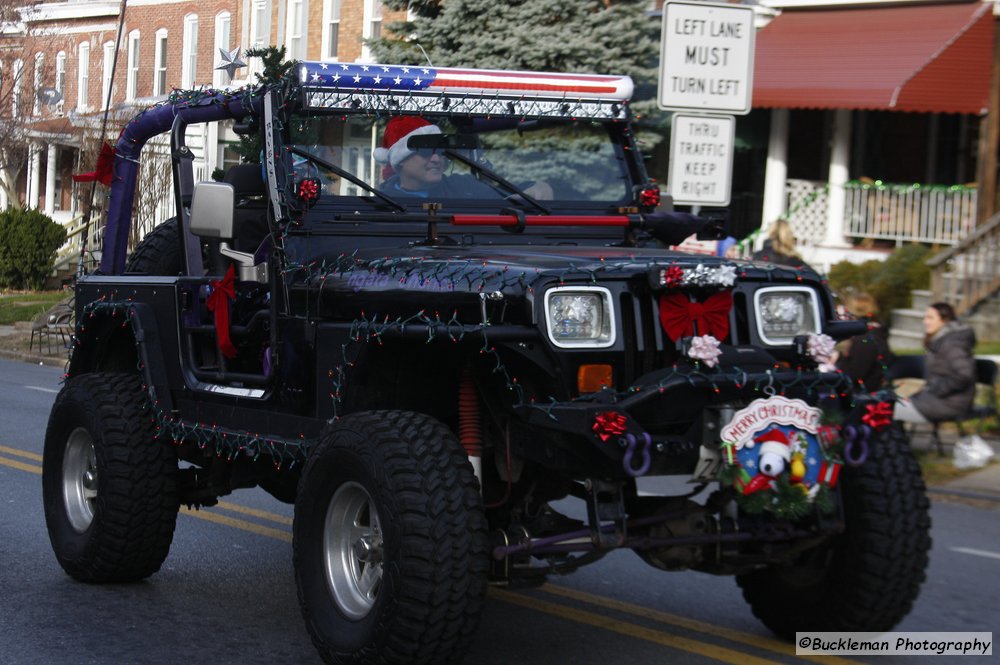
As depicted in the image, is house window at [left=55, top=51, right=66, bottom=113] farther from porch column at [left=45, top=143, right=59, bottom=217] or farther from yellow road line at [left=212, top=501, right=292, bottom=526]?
yellow road line at [left=212, top=501, right=292, bottom=526]

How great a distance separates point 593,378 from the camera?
17.1 ft

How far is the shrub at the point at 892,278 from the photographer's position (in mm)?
19703

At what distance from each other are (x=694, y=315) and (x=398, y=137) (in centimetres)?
192

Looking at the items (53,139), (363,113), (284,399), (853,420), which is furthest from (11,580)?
(53,139)

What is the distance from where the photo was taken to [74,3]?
4316 centimetres

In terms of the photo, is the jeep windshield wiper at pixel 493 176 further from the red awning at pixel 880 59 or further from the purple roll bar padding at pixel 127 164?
the red awning at pixel 880 59

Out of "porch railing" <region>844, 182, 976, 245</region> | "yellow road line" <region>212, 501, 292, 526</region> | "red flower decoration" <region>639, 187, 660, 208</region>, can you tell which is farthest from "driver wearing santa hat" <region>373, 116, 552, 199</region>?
"porch railing" <region>844, 182, 976, 245</region>

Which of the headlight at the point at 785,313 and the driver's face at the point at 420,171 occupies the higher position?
the driver's face at the point at 420,171

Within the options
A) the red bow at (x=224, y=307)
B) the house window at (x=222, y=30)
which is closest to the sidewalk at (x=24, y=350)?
the house window at (x=222, y=30)

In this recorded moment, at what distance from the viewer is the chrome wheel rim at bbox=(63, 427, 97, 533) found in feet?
23.8

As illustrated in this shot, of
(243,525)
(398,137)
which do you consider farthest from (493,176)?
(243,525)

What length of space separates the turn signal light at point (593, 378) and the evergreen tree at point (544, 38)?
15541mm

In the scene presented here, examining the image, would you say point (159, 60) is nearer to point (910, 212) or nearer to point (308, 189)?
point (910, 212)

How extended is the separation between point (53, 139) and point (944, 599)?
34.4 meters
